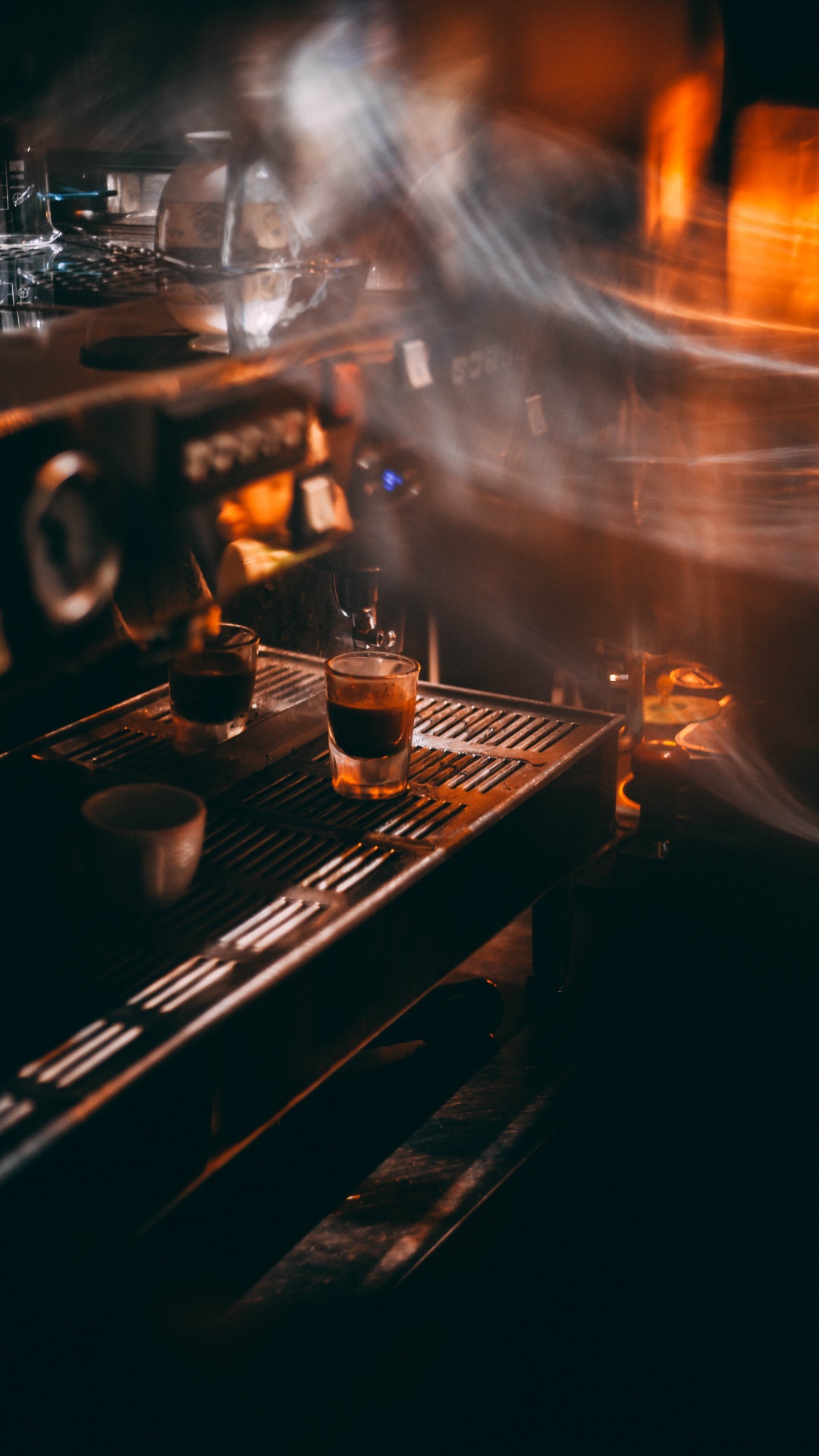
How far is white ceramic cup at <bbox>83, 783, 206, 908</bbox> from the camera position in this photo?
1.11 metres

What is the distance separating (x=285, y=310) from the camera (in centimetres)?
115

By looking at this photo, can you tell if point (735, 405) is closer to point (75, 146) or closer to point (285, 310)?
point (75, 146)

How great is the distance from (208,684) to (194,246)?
0.50 metres

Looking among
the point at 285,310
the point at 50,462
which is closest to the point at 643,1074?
the point at 285,310

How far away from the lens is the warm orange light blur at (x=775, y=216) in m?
2.55

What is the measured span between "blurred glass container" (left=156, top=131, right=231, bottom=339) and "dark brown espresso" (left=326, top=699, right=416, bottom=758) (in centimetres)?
41

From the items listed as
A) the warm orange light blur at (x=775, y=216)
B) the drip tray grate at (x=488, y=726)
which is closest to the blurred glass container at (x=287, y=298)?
the drip tray grate at (x=488, y=726)

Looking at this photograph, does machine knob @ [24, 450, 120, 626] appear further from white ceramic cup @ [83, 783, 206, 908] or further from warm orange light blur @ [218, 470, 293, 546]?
white ceramic cup @ [83, 783, 206, 908]

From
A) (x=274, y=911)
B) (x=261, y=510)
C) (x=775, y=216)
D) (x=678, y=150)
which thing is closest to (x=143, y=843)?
(x=274, y=911)

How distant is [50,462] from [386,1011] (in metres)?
0.61

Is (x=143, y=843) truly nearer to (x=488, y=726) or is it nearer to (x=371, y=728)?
(x=371, y=728)

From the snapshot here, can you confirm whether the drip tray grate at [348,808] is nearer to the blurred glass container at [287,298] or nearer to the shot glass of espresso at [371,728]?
the shot glass of espresso at [371,728]

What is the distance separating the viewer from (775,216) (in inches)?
109

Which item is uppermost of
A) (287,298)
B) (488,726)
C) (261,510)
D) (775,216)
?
(775,216)
